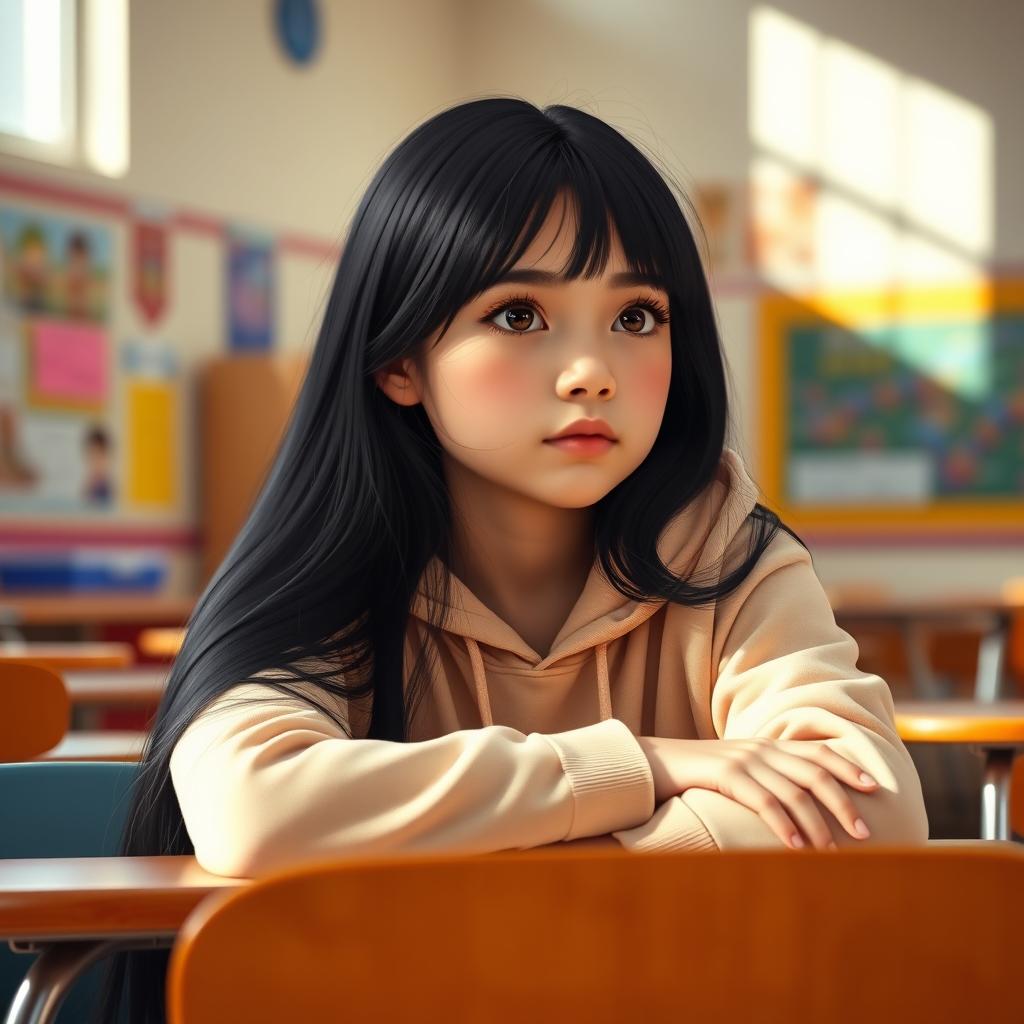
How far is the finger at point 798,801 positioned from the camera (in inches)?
36.9

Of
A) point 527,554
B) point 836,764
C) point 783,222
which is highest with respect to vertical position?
point 783,222

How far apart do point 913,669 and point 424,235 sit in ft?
16.7

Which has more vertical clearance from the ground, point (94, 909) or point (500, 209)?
point (500, 209)

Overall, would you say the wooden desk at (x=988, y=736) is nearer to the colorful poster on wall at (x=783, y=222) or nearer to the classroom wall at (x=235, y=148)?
the classroom wall at (x=235, y=148)

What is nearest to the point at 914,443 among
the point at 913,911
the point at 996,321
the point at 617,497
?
the point at 996,321

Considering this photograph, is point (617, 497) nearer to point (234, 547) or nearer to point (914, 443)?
point (234, 547)

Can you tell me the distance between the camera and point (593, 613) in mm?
1230

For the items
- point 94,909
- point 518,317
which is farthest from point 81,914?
point 518,317

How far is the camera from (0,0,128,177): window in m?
5.94

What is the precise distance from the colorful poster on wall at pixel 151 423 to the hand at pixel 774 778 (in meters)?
5.73

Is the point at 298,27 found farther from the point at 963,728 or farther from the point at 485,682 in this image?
the point at 485,682

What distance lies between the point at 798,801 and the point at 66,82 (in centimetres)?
590

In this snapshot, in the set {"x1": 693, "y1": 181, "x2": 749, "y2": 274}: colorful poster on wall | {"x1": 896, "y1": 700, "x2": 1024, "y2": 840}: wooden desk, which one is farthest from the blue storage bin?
{"x1": 896, "y1": 700, "x2": 1024, "y2": 840}: wooden desk

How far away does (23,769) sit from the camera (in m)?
1.36
